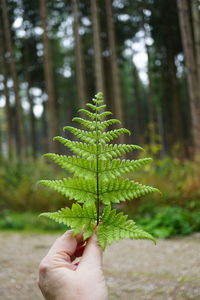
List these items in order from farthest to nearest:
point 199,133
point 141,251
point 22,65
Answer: point 22,65
point 199,133
point 141,251

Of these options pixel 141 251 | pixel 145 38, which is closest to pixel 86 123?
pixel 141 251

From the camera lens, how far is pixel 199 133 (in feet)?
37.8

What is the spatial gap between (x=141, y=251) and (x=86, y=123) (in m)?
5.64

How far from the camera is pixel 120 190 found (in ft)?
5.12

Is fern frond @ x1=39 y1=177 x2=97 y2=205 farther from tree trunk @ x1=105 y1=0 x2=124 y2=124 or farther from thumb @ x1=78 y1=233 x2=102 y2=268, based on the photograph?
tree trunk @ x1=105 y1=0 x2=124 y2=124

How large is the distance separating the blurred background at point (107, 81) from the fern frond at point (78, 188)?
5.80 metres

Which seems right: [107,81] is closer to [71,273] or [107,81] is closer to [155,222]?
[155,222]

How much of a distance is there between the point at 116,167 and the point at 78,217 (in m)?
0.31

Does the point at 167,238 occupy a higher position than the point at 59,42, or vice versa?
the point at 59,42

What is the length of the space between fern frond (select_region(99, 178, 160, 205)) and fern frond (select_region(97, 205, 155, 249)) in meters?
0.06

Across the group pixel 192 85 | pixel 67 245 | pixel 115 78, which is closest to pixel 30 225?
pixel 192 85

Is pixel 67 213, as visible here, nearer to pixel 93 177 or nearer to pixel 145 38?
pixel 93 177

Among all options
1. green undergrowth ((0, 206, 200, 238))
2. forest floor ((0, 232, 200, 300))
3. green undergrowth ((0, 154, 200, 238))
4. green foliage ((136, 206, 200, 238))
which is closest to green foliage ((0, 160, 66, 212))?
green undergrowth ((0, 154, 200, 238))

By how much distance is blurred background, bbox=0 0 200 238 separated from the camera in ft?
29.7
